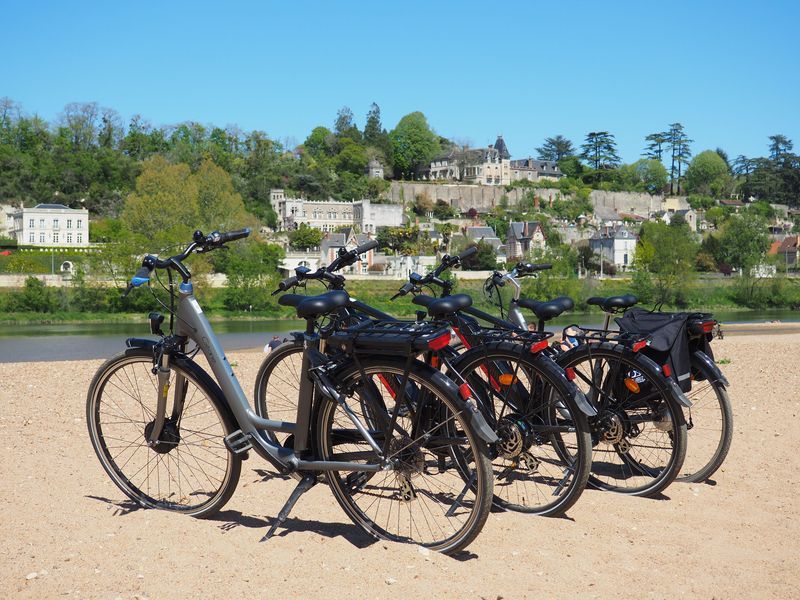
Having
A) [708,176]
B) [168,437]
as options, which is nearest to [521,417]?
[168,437]

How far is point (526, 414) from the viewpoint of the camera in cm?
436

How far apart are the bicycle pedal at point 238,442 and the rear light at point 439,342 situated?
3.53ft

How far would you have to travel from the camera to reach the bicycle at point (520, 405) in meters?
4.02

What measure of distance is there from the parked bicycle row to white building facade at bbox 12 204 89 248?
7626 cm

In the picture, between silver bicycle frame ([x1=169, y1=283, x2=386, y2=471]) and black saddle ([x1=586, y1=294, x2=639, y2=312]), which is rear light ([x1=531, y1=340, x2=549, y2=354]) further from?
black saddle ([x1=586, y1=294, x2=639, y2=312])

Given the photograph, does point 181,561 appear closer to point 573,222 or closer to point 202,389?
point 202,389

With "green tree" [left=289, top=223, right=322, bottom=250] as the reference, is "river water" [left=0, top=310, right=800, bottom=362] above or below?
below

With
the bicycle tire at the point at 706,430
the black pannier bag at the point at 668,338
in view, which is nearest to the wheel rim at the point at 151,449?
the black pannier bag at the point at 668,338

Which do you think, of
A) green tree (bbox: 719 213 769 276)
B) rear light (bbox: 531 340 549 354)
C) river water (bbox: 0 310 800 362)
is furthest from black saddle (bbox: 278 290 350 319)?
green tree (bbox: 719 213 769 276)

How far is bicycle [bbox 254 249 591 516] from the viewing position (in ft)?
13.2

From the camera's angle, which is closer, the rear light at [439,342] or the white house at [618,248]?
the rear light at [439,342]

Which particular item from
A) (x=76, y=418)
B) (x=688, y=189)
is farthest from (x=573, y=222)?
(x=76, y=418)

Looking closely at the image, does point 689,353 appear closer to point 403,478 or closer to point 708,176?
point 403,478

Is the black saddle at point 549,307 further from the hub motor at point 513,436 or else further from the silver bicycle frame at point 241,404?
the silver bicycle frame at point 241,404
